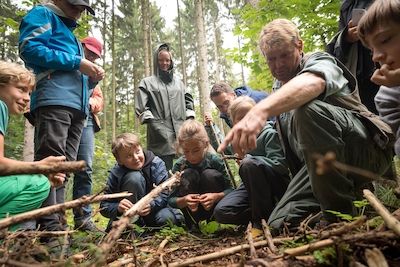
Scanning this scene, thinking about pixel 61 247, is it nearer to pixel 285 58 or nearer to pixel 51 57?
pixel 51 57

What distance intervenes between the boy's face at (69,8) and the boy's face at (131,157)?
140 centimetres

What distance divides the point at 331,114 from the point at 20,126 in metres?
12.3

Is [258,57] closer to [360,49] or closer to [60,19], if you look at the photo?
[360,49]

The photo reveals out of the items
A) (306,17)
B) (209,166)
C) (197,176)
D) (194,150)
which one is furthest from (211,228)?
(306,17)

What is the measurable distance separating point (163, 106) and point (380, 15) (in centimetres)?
394

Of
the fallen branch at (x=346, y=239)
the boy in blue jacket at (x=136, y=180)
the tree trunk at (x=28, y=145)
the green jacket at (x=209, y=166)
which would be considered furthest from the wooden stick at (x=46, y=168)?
the tree trunk at (x=28, y=145)

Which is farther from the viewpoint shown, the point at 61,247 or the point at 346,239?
the point at 61,247

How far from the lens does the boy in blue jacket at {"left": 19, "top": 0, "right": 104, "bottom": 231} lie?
110 inches

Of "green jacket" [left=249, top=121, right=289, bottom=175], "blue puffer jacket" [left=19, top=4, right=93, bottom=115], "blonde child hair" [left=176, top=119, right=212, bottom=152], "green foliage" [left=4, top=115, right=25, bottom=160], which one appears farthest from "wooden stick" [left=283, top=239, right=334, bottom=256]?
"green foliage" [left=4, top=115, right=25, bottom=160]

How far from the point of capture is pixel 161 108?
533 centimetres

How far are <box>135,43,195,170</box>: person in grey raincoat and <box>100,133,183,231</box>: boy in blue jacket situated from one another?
1.45 metres

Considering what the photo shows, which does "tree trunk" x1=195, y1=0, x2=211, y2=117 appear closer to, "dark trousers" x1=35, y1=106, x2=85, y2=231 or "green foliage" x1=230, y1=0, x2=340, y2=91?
"green foliage" x1=230, y1=0, x2=340, y2=91

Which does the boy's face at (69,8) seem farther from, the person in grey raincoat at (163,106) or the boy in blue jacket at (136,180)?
the person in grey raincoat at (163,106)

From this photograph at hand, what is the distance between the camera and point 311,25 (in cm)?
435
